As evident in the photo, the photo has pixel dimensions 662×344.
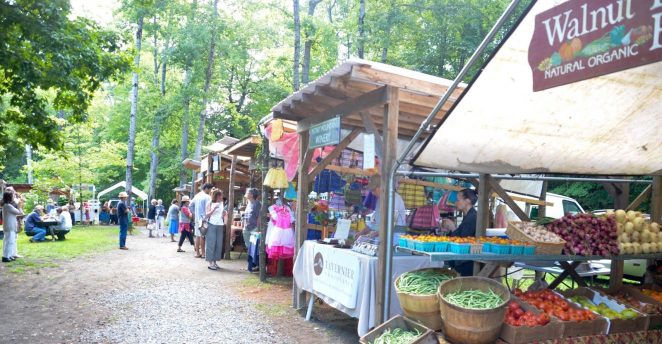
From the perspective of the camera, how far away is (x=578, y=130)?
14.8 ft

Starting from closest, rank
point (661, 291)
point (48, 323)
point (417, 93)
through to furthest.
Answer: point (661, 291) < point (417, 93) < point (48, 323)

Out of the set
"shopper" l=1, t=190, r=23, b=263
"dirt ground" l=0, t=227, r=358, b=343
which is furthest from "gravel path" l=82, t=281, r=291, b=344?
"shopper" l=1, t=190, r=23, b=263

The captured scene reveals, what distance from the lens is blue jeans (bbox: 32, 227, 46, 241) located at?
55.7 ft

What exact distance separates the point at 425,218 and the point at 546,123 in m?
5.35

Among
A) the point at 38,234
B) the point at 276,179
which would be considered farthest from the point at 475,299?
the point at 38,234

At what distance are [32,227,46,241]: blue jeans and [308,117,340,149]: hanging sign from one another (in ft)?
45.0

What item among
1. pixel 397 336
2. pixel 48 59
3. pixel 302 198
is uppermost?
pixel 48 59

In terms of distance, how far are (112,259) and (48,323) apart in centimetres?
679

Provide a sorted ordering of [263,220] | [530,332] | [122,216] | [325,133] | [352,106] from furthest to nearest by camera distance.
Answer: [122,216] → [263,220] → [325,133] → [352,106] → [530,332]

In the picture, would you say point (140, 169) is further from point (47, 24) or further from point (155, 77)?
point (47, 24)

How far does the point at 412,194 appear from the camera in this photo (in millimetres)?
10805

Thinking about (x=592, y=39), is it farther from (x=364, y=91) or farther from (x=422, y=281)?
(x=364, y=91)

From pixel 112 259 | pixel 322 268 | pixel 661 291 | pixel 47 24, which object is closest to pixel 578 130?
pixel 661 291

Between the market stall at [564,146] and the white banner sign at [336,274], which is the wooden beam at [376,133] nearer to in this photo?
the market stall at [564,146]
